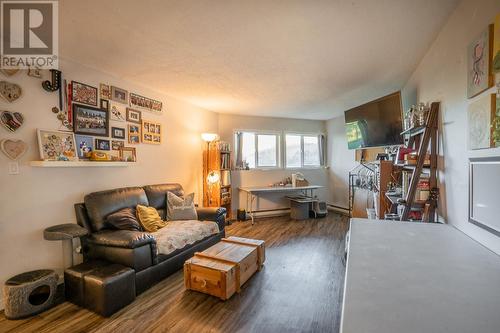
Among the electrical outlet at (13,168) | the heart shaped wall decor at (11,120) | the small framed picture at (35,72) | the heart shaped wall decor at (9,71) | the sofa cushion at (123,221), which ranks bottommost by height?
the sofa cushion at (123,221)

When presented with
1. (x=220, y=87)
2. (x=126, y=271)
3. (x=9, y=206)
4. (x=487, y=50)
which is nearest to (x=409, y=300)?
(x=487, y=50)

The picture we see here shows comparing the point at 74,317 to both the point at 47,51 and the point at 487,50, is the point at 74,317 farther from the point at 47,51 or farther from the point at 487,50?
the point at 487,50

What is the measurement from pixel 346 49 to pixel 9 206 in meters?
3.53

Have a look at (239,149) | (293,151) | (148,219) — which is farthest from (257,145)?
(148,219)

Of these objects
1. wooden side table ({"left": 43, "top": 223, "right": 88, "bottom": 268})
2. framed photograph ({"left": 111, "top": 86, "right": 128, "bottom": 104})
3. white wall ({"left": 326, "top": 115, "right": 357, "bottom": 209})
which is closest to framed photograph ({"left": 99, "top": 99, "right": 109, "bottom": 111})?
framed photograph ({"left": 111, "top": 86, "right": 128, "bottom": 104})

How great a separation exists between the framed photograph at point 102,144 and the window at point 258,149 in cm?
280

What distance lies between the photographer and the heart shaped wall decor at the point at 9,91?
6.68ft

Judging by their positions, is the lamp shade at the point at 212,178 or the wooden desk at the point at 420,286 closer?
the wooden desk at the point at 420,286

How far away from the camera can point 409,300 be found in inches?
28.5

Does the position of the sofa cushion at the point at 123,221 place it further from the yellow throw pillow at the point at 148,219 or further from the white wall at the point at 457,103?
the white wall at the point at 457,103

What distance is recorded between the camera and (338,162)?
18.9 feet

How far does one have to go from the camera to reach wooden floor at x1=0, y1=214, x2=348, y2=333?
1.78 meters

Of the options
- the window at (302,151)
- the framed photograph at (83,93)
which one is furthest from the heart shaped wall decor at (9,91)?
the window at (302,151)

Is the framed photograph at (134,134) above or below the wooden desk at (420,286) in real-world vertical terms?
above
